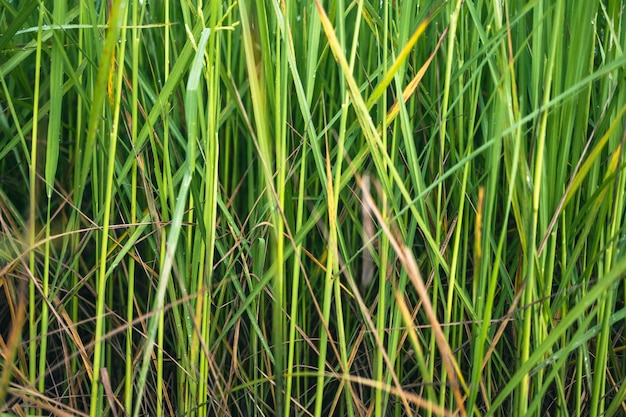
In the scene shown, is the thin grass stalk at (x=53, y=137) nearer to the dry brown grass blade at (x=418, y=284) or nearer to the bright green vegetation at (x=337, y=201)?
the bright green vegetation at (x=337, y=201)

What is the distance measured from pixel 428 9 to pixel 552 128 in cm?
18

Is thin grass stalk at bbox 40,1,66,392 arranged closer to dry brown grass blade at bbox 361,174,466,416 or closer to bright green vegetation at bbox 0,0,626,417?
bright green vegetation at bbox 0,0,626,417

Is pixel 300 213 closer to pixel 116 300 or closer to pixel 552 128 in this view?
pixel 552 128

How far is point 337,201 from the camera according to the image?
636mm

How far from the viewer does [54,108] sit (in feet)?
2.18

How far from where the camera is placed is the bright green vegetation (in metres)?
0.57

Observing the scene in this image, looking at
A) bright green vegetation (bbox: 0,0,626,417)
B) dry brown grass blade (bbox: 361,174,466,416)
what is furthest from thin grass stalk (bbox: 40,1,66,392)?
dry brown grass blade (bbox: 361,174,466,416)

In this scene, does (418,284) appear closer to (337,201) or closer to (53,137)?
(337,201)

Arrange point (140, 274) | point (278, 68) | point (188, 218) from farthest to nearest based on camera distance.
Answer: point (140, 274) < point (188, 218) < point (278, 68)

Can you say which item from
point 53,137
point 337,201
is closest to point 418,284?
point 337,201

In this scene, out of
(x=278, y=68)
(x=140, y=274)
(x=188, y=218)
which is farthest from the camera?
(x=140, y=274)

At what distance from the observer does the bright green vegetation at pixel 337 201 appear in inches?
22.5

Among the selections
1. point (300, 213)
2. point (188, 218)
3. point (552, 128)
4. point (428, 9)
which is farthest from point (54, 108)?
point (552, 128)

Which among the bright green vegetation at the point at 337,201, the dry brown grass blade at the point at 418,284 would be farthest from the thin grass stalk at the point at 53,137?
the dry brown grass blade at the point at 418,284
